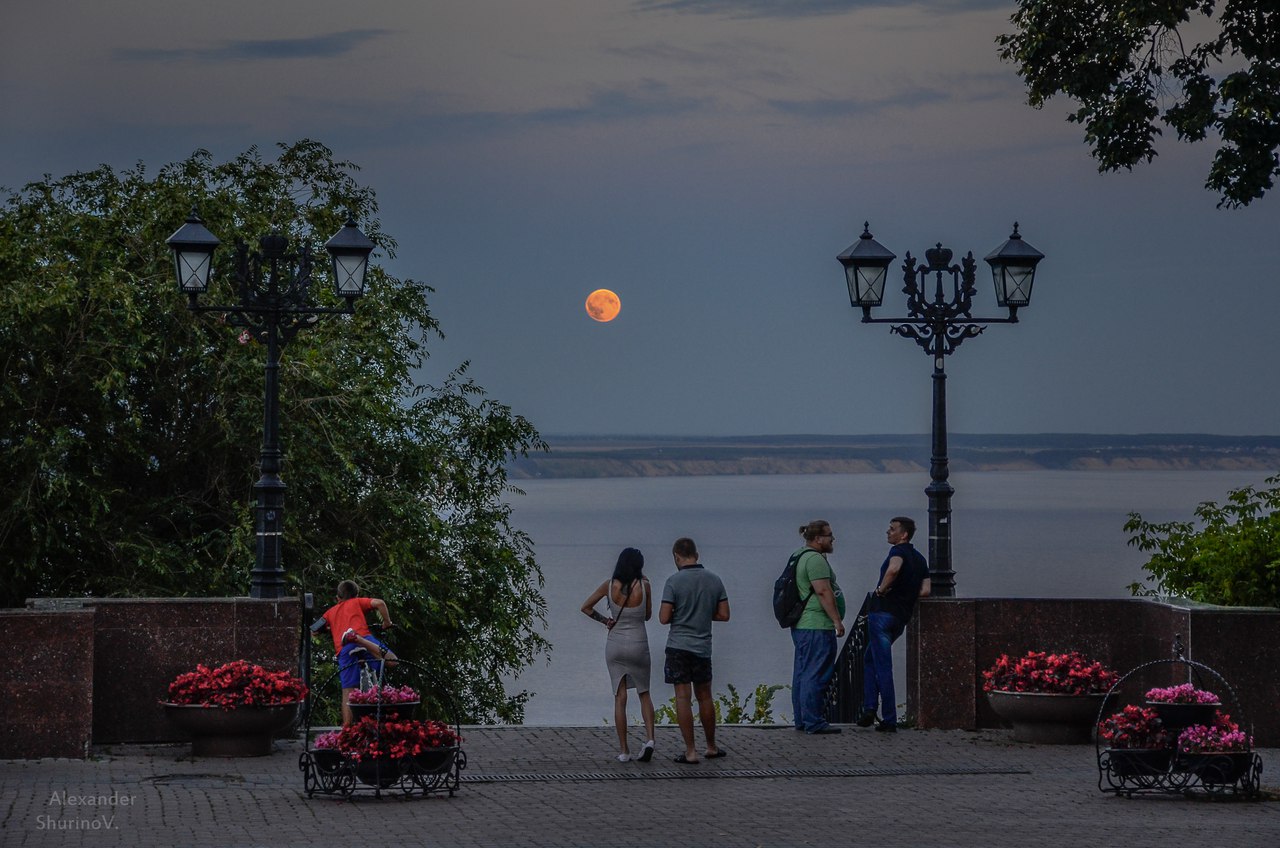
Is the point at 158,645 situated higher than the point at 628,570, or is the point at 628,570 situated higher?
the point at 628,570

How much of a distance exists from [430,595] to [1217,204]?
482 inches

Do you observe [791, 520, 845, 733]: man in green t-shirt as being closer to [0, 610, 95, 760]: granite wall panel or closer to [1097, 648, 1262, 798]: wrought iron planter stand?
[1097, 648, 1262, 798]: wrought iron planter stand

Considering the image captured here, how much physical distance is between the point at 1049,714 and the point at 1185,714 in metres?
2.41

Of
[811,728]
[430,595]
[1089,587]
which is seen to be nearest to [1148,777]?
[811,728]

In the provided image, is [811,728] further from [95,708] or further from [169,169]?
[169,169]

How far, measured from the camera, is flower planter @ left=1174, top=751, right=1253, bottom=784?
1166 centimetres

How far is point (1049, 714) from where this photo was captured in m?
14.2

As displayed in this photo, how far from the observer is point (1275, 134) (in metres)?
18.9

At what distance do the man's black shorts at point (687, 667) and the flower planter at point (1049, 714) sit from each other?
2814mm

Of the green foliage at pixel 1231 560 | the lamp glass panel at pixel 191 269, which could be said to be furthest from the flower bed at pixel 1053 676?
the lamp glass panel at pixel 191 269

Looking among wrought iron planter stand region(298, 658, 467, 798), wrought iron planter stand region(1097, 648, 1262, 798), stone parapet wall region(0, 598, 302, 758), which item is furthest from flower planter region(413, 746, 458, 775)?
wrought iron planter stand region(1097, 648, 1262, 798)

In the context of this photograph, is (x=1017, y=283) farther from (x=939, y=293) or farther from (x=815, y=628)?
(x=815, y=628)

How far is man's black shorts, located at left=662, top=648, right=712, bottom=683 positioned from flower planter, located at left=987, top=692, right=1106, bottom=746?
9.23 ft

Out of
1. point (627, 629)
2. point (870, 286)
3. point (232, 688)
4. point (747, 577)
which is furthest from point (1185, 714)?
point (747, 577)
